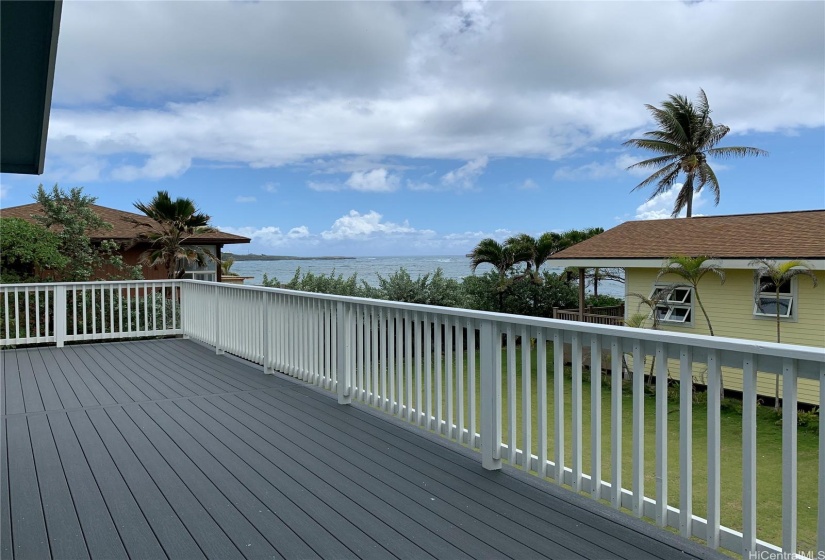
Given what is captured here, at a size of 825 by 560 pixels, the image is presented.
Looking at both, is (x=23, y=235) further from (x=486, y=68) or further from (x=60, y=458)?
(x=486, y=68)

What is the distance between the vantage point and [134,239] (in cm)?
1512

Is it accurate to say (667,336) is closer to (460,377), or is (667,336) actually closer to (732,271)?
(460,377)

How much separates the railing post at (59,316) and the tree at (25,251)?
10.3 feet

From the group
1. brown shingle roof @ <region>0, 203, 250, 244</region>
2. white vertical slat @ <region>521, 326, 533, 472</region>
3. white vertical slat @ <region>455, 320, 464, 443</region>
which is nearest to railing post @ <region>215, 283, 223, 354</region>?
white vertical slat @ <region>455, 320, 464, 443</region>

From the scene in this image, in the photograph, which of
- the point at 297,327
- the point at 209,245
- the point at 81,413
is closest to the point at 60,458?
the point at 81,413

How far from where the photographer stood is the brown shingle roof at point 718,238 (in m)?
11.8

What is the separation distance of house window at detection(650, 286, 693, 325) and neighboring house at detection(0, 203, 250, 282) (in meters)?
12.2

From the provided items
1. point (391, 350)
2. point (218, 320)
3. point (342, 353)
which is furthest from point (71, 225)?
point (391, 350)

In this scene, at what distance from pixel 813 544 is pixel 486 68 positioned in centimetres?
2307

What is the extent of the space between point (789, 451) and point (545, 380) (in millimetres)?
1167

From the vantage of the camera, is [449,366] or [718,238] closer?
[449,366]

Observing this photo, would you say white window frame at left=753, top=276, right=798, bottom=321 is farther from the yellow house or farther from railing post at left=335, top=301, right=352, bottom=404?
railing post at left=335, top=301, right=352, bottom=404

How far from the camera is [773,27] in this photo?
18859mm

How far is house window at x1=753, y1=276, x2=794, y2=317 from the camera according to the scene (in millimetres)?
11648
